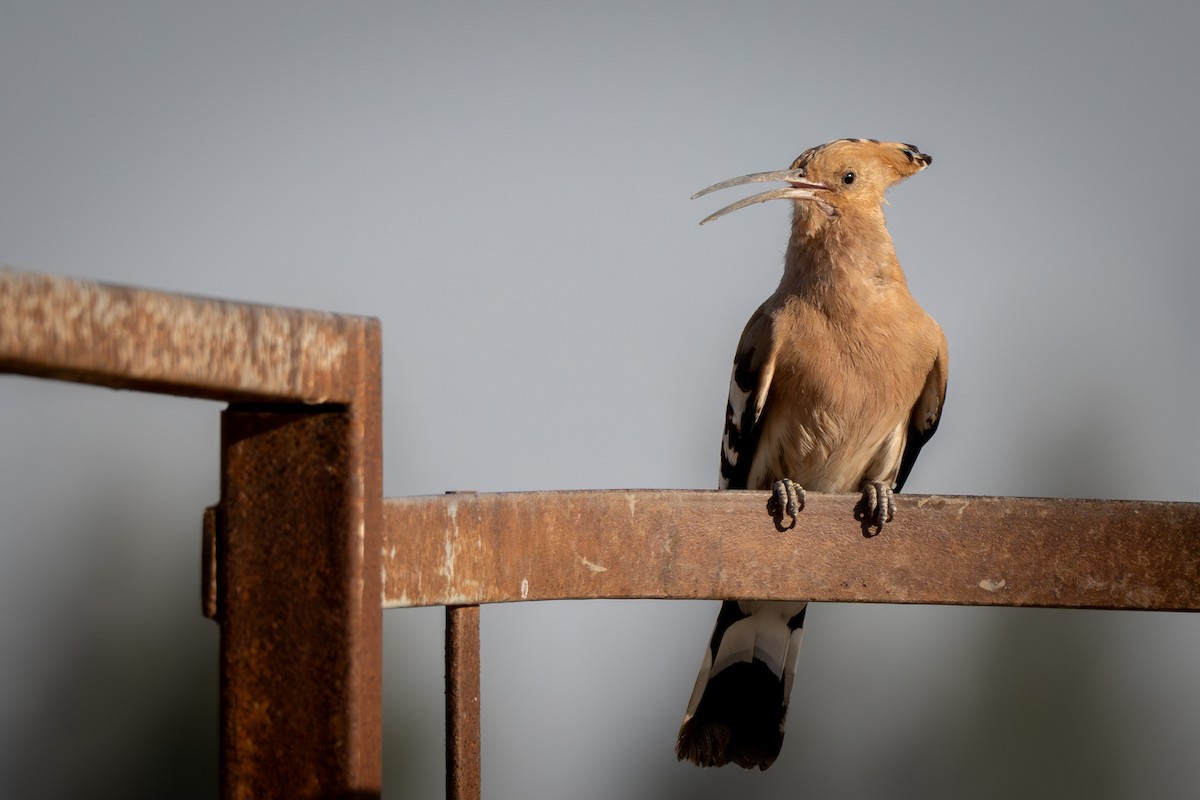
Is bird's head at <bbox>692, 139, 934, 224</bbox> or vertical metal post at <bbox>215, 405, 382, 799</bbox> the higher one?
bird's head at <bbox>692, 139, 934, 224</bbox>

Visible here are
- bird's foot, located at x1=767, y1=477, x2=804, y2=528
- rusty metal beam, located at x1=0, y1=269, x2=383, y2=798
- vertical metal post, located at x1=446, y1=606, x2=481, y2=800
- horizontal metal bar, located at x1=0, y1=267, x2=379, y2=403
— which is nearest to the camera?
horizontal metal bar, located at x1=0, y1=267, x2=379, y2=403

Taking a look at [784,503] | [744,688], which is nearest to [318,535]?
[784,503]

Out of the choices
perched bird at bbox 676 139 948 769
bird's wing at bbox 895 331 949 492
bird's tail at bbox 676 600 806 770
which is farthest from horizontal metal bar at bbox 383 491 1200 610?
bird's wing at bbox 895 331 949 492

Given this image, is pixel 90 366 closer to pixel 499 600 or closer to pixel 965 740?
pixel 499 600

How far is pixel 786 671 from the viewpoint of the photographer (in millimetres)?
3758

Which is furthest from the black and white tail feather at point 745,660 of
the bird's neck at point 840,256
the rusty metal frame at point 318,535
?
the rusty metal frame at point 318,535

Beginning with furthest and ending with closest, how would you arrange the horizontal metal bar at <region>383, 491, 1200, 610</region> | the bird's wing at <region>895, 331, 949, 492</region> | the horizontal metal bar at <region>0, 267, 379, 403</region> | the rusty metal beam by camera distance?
the bird's wing at <region>895, 331, 949, 492</region>
the horizontal metal bar at <region>383, 491, 1200, 610</region>
the rusty metal beam
the horizontal metal bar at <region>0, 267, 379, 403</region>

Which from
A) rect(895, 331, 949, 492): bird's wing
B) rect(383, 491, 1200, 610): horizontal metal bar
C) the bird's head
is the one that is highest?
the bird's head

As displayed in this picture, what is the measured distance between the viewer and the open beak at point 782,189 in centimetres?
396

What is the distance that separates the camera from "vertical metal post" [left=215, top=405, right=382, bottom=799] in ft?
4.58

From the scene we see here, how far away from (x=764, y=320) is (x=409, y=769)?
6.66m

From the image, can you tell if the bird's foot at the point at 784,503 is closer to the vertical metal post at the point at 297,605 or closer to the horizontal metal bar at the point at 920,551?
the horizontal metal bar at the point at 920,551

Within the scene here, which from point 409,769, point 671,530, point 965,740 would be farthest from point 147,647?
point 671,530

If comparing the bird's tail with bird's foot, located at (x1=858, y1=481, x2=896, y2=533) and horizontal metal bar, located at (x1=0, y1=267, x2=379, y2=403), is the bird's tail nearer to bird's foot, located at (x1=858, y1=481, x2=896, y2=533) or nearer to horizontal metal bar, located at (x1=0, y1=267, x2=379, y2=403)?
bird's foot, located at (x1=858, y1=481, x2=896, y2=533)
